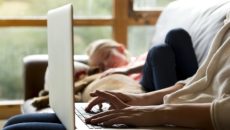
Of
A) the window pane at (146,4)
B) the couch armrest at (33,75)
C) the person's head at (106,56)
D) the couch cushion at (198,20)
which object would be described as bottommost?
the couch armrest at (33,75)

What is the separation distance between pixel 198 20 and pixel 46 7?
150 cm

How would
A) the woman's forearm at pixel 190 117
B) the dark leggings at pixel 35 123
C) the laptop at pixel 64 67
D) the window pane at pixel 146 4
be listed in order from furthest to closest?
the window pane at pixel 146 4 < the dark leggings at pixel 35 123 < the woman's forearm at pixel 190 117 < the laptop at pixel 64 67

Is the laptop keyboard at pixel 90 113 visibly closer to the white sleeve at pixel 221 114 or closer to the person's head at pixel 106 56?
the white sleeve at pixel 221 114

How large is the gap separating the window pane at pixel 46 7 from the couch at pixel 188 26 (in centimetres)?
58

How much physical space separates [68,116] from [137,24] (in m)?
2.31

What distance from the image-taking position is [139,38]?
3.45m

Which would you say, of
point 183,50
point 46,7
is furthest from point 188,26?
point 46,7

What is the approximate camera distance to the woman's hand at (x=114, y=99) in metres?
1.39

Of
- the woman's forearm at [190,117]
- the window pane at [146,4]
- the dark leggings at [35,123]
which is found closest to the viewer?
the woman's forearm at [190,117]

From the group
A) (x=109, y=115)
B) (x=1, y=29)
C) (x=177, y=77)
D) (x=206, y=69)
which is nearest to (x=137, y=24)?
(x=1, y=29)

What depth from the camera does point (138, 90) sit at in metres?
2.09

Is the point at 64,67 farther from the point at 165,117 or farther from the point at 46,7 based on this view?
the point at 46,7

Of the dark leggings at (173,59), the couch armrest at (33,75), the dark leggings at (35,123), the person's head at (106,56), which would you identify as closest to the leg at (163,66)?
the dark leggings at (173,59)

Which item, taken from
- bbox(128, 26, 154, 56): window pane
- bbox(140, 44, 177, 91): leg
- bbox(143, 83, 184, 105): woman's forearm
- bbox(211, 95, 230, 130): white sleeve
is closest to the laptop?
bbox(211, 95, 230, 130): white sleeve
